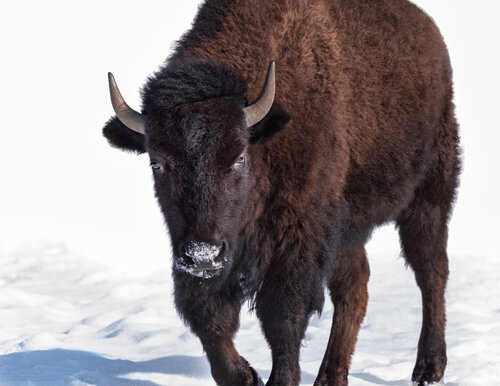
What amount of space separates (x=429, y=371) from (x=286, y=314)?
80.5 inches

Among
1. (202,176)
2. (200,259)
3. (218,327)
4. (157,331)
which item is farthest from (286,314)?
(157,331)

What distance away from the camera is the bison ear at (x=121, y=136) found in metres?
5.59

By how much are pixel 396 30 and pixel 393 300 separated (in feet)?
12.4

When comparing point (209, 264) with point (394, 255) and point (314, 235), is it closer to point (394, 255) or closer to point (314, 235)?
point (314, 235)

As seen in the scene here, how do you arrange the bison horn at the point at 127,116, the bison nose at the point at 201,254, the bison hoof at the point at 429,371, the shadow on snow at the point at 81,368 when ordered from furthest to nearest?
the bison hoof at the point at 429,371
the shadow on snow at the point at 81,368
the bison horn at the point at 127,116
the bison nose at the point at 201,254

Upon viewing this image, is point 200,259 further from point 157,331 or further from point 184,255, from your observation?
point 157,331

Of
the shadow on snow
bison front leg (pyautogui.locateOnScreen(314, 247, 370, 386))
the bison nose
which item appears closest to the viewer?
the bison nose

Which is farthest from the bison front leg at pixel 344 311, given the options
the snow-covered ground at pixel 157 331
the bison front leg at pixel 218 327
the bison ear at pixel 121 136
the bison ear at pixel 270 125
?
the bison ear at pixel 121 136

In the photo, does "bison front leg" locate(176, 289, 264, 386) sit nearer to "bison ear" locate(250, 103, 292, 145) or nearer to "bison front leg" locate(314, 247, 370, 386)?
"bison ear" locate(250, 103, 292, 145)

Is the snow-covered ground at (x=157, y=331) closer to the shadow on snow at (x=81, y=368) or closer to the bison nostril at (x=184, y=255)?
the shadow on snow at (x=81, y=368)

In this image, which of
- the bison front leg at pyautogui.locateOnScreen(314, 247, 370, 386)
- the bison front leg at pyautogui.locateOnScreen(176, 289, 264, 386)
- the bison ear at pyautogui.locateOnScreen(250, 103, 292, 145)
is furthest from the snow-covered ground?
the bison ear at pyautogui.locateOnScreen(250, 103, 292, 145)

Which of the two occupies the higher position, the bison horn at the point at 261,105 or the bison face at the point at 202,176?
the bison horn at the point at 261,105

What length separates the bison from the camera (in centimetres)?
512

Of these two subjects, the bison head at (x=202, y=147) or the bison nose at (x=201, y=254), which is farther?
the bison head at (x=202, y=147)
